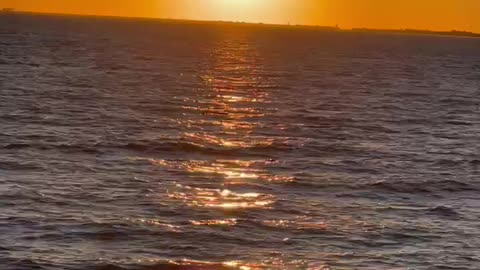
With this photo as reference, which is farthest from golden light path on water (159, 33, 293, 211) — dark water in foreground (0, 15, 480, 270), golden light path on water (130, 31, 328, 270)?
dark water in foreground (0, 15, 480, 270)

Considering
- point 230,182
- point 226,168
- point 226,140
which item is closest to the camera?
point 230,182

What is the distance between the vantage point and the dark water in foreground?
3062cm

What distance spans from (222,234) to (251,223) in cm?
206

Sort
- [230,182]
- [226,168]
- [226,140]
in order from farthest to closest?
[226,140], [226,168], [230,182]

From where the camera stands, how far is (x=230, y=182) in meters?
42.1

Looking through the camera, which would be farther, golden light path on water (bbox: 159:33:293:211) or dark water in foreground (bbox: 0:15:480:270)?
golden light path on water (bbox: 159:33:293:211)

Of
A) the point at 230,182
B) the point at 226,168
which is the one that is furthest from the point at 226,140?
the point at 230,182

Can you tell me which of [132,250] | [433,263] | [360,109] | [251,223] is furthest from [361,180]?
[360,109]

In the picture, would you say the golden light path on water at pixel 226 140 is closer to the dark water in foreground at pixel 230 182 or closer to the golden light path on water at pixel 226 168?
the golden light path on water at pixel 226 168

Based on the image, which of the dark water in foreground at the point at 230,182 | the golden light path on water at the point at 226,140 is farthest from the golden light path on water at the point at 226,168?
the dark water in foreground at the point at 230,182

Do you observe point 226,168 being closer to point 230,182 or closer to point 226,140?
point 230,182

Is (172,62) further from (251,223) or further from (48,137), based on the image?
(251,223)

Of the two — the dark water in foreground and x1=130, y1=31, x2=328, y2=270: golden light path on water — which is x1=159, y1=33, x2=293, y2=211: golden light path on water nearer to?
x1=130, y1=31, x2=328, y2=270: golden light path on water

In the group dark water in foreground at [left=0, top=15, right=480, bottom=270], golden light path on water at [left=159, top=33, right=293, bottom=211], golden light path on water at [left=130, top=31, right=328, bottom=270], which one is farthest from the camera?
golden light path on water at [left=159, top=33, right=293, bottom=211]
